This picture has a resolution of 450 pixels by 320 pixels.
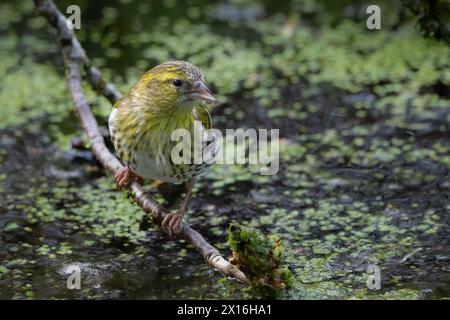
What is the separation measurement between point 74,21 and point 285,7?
7.47 feet

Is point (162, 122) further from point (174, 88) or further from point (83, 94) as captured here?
point (83, 94)

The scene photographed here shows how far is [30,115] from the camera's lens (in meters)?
6.48

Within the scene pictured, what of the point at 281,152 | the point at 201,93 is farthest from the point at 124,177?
the point at 281,152

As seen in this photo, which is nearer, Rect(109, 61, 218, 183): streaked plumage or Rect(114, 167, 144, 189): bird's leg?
Rect(109, 61, 218, 183): streaked plumage

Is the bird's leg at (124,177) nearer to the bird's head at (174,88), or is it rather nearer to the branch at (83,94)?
the branch at (83,94)

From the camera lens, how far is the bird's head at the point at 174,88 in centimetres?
405

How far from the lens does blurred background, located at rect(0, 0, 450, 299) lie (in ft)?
14.6

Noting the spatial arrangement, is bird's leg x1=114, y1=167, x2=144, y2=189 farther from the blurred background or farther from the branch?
the blurred background

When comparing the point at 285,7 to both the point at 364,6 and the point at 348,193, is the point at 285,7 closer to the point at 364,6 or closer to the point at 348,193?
the point at 364,6

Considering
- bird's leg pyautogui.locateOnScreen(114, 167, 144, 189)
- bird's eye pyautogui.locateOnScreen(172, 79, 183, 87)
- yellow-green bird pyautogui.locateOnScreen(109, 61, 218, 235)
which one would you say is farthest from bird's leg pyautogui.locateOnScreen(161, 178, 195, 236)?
bird's eye pyautogui.locateOnScreen(172, 79, 183, 87)

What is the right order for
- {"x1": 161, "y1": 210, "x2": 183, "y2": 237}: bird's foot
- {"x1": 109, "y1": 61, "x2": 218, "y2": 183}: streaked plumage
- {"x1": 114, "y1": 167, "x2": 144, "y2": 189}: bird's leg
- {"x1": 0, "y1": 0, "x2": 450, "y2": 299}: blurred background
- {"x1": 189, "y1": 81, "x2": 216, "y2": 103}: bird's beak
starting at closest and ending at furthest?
{"x1": 189, "y1": 81, "x2": 216, "y2": 103}: bird's beak → {"x1": 109, "y1": 61, "x2": 218, "y2": 183}: streaked plumage → {"x1": 161, "y1": 210, "x2": 183, "y2": 237}: bird's foot → {"x1": 0, "y1": 0, "x2": 450, "y2": 299}: blurred background → {"x1": 114, "y1": 167, "x2": 144, "y2": 189}: bird's leg

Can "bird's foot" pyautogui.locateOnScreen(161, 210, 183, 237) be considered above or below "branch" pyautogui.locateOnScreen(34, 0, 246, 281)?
below

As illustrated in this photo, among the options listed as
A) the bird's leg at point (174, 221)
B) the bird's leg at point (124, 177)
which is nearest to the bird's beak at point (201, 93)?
the bird's leg at point (174, 221)

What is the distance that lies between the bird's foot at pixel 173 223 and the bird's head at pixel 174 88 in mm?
587
